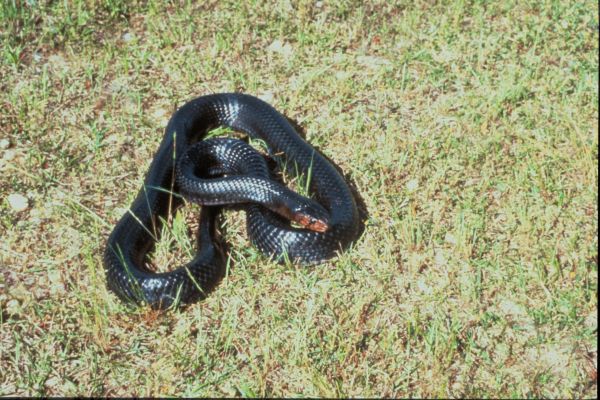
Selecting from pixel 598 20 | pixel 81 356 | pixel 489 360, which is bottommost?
pixel 81 356

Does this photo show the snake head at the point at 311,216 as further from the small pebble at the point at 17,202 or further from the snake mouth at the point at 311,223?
the small pebble at the point at 17,202

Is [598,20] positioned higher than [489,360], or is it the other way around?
[598,20]

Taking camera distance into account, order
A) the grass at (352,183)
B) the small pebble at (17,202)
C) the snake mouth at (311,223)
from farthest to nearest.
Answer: the small pebble at (17,202) → the snake mouth at (311,223) → the grass at (352,183)

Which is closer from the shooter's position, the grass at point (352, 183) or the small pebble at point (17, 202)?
the grass at point (352, 183)

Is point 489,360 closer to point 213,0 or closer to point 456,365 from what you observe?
point 456,365

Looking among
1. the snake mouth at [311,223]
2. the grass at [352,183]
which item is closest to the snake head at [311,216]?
the snake mouth at [311,223]

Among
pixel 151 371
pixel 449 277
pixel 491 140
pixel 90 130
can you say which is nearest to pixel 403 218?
pixel 449 277
